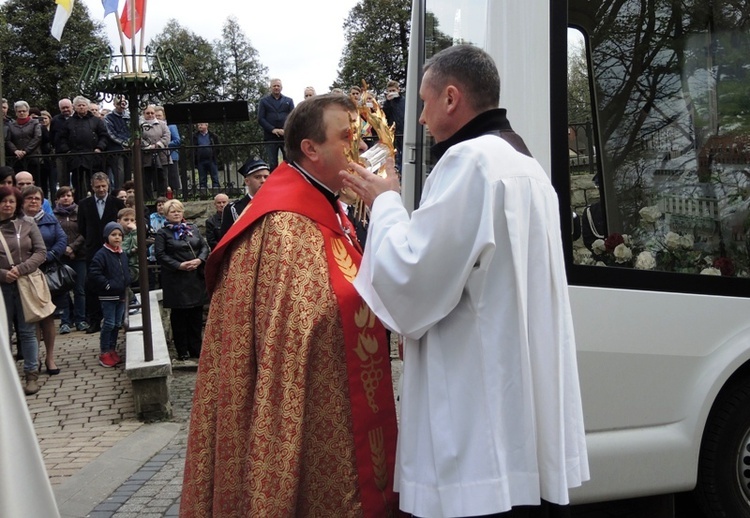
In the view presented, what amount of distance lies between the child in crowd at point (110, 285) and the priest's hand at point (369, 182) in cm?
700

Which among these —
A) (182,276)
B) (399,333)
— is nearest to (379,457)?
(399,333)

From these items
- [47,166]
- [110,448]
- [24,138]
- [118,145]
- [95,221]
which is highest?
[24,138]

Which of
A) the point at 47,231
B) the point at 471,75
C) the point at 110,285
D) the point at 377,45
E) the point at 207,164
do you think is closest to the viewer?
the point at 471,75

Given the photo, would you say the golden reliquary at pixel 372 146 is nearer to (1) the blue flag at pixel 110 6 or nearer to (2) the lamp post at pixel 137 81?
(2) the lamp post at pixel 137 81

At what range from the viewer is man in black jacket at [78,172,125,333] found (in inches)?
452

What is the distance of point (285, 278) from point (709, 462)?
2392 mm

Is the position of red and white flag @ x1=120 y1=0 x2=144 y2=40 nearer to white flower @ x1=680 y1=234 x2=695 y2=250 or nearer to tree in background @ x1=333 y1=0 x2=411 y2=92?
white flower @ x1=680 y1=234 x2=695 y2=250

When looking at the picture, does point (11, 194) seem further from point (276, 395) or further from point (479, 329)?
point (479, 329)

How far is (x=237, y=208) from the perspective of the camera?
29.0 ft

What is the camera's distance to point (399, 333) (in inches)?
103

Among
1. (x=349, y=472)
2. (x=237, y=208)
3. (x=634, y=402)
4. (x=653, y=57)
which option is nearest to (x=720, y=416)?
(x=634, y=402)

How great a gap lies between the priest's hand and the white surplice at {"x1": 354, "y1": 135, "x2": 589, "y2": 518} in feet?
0.74

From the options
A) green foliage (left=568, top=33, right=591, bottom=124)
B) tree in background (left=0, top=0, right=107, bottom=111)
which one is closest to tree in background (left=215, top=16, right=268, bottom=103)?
tree in background (left=0, top=0, right=107, bottom=111)

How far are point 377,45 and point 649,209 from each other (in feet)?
102
